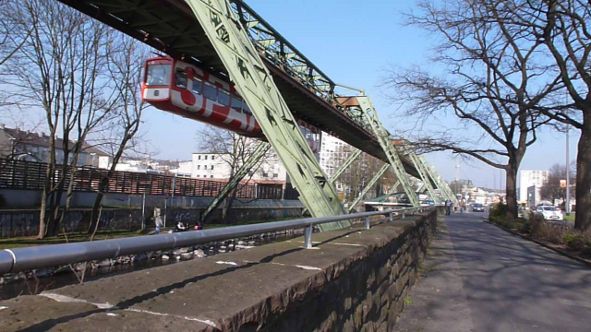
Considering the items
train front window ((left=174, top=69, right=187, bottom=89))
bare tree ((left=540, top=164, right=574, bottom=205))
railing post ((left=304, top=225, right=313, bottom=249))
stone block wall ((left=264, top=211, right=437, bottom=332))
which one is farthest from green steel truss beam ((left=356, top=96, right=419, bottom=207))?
bare tree ((left=540, top=164, right=574, bottom=205))

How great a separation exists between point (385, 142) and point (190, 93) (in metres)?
25.8

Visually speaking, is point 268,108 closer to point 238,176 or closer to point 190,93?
point 190,93

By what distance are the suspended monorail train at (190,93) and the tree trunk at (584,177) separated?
14.9 metres

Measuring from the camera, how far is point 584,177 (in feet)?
63.2

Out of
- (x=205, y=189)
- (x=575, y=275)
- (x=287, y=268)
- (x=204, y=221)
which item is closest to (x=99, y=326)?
(x=287, y=268)

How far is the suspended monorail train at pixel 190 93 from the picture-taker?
20750mm

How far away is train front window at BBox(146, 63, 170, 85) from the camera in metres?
20.7

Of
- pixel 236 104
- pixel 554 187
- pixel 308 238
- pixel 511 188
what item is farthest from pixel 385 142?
pixel 554 187

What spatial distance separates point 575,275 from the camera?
1181 centimetres

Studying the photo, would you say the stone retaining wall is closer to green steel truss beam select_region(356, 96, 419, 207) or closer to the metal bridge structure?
the metal bridge structure

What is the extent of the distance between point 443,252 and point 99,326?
1521cm

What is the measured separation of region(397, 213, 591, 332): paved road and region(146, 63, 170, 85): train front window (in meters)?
12.6

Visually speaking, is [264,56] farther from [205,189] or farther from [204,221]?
[205,189]

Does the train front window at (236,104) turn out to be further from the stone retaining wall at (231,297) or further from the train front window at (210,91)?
the stone retaining wall at (231,297)
